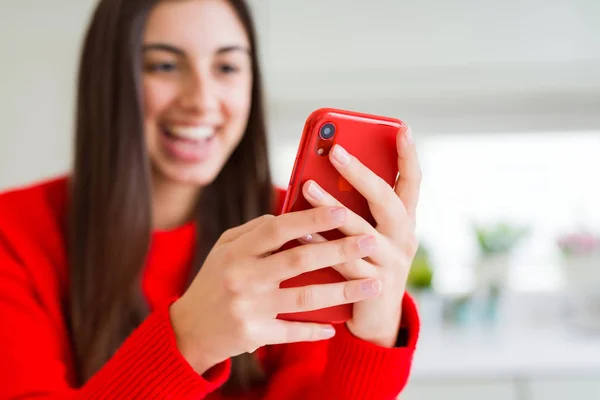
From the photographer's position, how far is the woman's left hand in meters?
0.48

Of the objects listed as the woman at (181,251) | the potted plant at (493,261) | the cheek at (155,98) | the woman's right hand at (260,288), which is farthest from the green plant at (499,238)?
the woman's right hand at (260,288)

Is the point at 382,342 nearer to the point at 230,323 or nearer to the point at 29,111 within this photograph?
the point at 230,323

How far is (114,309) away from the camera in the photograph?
77 centimetres

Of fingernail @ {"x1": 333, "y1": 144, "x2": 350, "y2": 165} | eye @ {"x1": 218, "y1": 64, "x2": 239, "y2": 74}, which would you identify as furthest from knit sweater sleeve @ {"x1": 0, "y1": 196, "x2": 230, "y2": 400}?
eye @ {"x1": 218, "y1": 64, "x2": 239, "y2": 74}

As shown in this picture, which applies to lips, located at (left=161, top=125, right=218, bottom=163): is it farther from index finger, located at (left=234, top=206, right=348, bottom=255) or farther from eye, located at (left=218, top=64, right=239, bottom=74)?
index finger, located at (left=234, top=206, right=348, bottom=255)

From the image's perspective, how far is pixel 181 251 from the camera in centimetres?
88

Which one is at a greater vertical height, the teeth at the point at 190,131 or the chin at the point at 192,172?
the teeth at the point at 190,131

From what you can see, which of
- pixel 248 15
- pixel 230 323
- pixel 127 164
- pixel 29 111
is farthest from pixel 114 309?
pixel 29 111

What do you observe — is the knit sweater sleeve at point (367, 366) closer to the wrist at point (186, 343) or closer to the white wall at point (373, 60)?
the wrist at point (186, 343)

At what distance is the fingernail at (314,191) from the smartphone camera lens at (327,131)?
0.04 meters

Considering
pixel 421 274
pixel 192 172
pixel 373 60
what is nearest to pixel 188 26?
pixel 192 172

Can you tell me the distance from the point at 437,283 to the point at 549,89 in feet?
2.28

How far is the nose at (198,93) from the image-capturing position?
0.77m

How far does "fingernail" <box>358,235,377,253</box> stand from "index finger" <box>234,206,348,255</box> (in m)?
0.03
